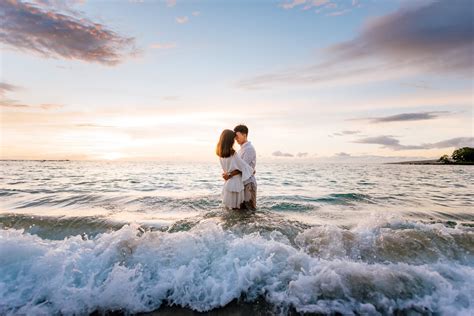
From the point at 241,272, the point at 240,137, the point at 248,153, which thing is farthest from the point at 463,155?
the point at 241,272

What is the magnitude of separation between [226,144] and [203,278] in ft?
13.6

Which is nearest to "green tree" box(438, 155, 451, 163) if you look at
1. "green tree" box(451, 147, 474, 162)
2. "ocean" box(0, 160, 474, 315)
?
"green tree" box(451, 147, 474, 162)

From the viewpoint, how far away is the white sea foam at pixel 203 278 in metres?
3.78

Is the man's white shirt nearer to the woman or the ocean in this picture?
the woman

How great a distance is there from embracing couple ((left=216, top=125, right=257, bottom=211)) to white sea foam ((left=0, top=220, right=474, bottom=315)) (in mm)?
3173

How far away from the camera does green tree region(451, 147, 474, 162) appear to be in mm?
87625

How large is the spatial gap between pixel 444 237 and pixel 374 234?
143cm

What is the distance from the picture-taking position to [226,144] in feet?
25.5

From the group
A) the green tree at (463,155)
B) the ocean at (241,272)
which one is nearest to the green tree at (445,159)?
the green tree at (463,155)

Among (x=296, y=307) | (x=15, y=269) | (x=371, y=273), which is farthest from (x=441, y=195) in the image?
(x=15, y=269)

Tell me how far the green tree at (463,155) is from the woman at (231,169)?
105054mm

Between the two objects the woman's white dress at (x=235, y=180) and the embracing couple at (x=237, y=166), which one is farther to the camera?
the woman's white dress at (x=235, y=180)

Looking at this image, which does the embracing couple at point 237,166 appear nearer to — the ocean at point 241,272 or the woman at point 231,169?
the woman at point 231,169

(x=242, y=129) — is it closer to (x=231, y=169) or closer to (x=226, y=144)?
(x=226, y=144)
